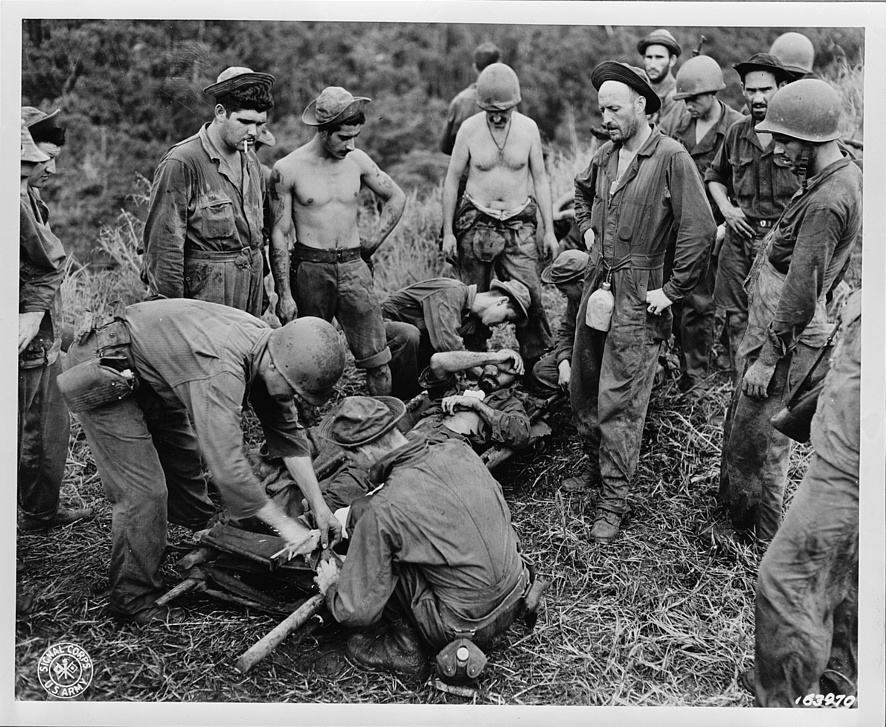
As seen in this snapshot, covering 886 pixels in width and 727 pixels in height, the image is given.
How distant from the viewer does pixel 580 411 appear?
A: 5688 millimetres

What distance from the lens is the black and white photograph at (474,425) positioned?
4.32 meters

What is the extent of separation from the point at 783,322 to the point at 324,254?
282 cm

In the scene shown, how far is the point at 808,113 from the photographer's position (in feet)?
15.0

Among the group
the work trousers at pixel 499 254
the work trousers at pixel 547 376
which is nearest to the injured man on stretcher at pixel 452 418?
the work trousers at pixel 547 376

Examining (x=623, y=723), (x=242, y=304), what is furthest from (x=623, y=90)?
(x=623, y=723)

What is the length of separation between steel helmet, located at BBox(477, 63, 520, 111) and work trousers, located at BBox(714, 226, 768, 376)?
1735 mm

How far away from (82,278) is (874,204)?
5818 millimetres

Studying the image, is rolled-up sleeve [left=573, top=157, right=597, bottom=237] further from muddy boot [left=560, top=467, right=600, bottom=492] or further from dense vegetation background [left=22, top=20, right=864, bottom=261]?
dense vegetation background [left=22, top=20, right=864, bottom=261]

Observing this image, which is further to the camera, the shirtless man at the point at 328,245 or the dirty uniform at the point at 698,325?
the dirty uniform at the point at 698,325

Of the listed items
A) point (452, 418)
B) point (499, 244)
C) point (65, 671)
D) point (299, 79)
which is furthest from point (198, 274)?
point (299, 79)

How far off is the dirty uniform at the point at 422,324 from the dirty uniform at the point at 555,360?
20.6 inches

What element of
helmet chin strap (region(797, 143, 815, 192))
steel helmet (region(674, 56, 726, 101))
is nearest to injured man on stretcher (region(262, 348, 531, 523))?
helmet chin strap (region(797, 143, 815, 192))

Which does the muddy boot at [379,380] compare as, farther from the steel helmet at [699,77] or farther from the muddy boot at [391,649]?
the steel helmet at [699,77]

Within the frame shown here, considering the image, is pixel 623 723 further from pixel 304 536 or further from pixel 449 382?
pixel 449 382
